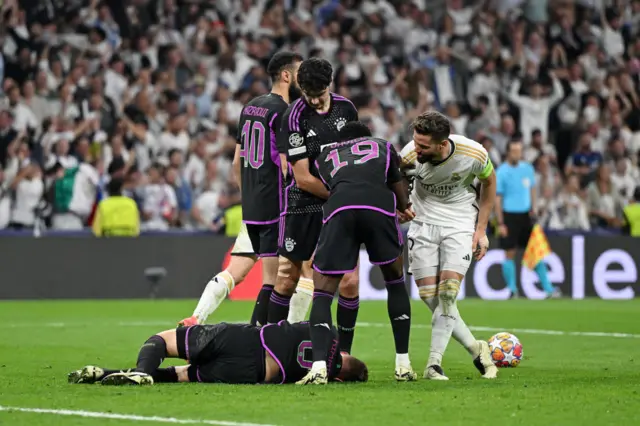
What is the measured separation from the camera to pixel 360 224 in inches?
346

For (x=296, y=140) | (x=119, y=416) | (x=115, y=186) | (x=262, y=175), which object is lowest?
(x=119, y=416)

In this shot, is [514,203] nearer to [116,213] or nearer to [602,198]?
[602,198]

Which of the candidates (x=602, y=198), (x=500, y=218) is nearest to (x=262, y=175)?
(x=500, y=218)

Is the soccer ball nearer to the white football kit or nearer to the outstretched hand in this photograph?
the white football kit

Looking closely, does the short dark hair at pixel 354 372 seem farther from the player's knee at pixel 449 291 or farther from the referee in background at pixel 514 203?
the referee in background at pixel 514 203

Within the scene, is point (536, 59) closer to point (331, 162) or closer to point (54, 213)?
point (54, 213)

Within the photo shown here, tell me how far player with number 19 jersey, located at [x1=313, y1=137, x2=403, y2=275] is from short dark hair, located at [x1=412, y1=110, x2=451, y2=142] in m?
0.29

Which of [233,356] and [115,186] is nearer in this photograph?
[233,356]

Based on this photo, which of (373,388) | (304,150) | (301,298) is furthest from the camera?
(301,298)

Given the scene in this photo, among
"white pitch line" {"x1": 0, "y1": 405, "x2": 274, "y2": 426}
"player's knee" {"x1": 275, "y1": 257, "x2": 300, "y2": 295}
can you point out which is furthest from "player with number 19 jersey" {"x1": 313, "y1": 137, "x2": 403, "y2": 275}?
"white pitch line" {"x1": 0, "y1": 405, "x2": 274, "y2": 426}

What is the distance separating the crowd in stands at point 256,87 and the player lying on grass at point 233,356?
1180cm

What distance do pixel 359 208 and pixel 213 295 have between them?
9.20ft

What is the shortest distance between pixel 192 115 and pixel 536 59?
7966mm

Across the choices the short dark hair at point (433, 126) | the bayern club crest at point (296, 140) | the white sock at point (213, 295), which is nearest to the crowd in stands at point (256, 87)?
the white sock at point (213, 295)
